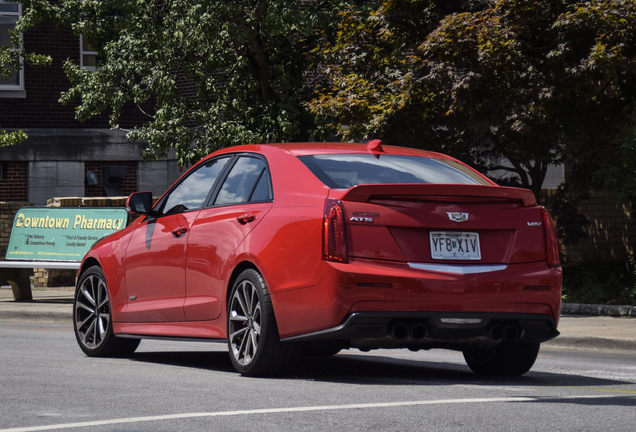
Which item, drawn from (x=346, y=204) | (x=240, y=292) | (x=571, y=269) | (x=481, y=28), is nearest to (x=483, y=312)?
(x=346, y=204)

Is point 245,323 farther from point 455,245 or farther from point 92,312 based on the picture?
point 92,312

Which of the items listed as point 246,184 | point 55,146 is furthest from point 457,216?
point 55,146

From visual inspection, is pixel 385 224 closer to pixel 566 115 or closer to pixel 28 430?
pixel 28 430

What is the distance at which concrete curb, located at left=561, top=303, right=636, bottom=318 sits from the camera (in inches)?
568

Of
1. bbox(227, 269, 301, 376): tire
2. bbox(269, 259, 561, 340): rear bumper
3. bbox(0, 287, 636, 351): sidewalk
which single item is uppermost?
bbox(269, 259, 561, 340): rear bumper

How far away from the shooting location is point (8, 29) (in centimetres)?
2634

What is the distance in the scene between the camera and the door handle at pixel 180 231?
874 centimetres

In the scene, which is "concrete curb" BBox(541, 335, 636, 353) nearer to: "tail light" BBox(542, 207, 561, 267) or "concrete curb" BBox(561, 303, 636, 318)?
"concrete curb" BBox(561, 303, 636, 318)

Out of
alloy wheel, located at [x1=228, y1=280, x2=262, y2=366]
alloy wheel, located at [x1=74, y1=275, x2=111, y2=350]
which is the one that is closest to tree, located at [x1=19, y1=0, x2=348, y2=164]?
alloy wheel, located at [x1=74, y1=275, x2=111, y2=350]

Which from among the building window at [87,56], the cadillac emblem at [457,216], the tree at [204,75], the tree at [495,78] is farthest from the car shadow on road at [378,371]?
the building window at [87,56]

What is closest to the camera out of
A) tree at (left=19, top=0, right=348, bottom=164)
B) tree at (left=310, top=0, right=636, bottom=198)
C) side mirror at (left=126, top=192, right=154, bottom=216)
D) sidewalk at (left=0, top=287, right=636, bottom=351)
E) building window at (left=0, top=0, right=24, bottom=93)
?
side mirror at (left=126, top=192, right=154, bottom=216)

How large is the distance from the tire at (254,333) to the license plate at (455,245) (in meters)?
1.19

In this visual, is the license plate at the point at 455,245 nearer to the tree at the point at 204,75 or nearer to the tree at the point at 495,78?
the tree at the point at 495,78

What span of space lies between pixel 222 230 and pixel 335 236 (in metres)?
1.27
